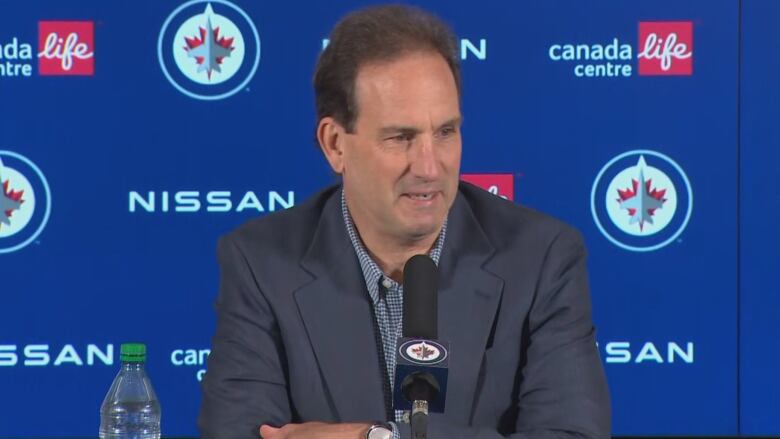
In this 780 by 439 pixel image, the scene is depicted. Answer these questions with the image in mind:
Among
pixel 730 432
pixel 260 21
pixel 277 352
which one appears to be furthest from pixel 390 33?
pixel 730 432

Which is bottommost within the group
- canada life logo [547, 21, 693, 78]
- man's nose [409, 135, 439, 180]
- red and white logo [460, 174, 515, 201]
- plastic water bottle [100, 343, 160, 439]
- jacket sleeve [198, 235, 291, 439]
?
plastic water bottle [100, 343, 160, 439]

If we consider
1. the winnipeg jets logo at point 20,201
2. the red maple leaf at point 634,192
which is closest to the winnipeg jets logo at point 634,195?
the red maple leaf at point 634,192

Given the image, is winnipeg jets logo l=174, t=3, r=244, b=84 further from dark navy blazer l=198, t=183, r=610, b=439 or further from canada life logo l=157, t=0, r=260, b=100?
dark navy blazer l=198, t=183, r=610, b=439

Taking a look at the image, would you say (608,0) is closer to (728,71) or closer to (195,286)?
(728,71)

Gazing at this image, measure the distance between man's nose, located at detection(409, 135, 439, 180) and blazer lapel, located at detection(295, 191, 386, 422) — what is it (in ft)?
0.89

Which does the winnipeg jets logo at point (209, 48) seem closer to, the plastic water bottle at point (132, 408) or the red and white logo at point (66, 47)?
the red and white logo at point (66, 47)

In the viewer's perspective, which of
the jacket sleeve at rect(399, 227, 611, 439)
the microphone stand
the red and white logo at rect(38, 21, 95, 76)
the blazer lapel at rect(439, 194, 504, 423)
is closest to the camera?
the microphone stand

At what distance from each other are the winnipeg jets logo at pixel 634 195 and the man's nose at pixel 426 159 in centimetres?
157

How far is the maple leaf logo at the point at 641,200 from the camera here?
3883 mm

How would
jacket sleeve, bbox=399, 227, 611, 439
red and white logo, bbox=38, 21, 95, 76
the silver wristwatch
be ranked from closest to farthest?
the silver wristwatch → jacket sleeve, bbox=399, 227, 611, 439 → red and white logo, bbox=38, 21, 95, 76

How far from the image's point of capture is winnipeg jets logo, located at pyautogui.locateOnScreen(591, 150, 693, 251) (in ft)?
12.7

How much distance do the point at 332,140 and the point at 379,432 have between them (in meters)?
0.65

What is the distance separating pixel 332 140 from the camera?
8.46 ft

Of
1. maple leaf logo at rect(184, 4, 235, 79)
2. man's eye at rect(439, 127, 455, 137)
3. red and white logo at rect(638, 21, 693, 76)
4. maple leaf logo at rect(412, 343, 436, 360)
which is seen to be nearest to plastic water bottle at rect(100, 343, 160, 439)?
man's eye at rect(439, 127, 455, 137)
